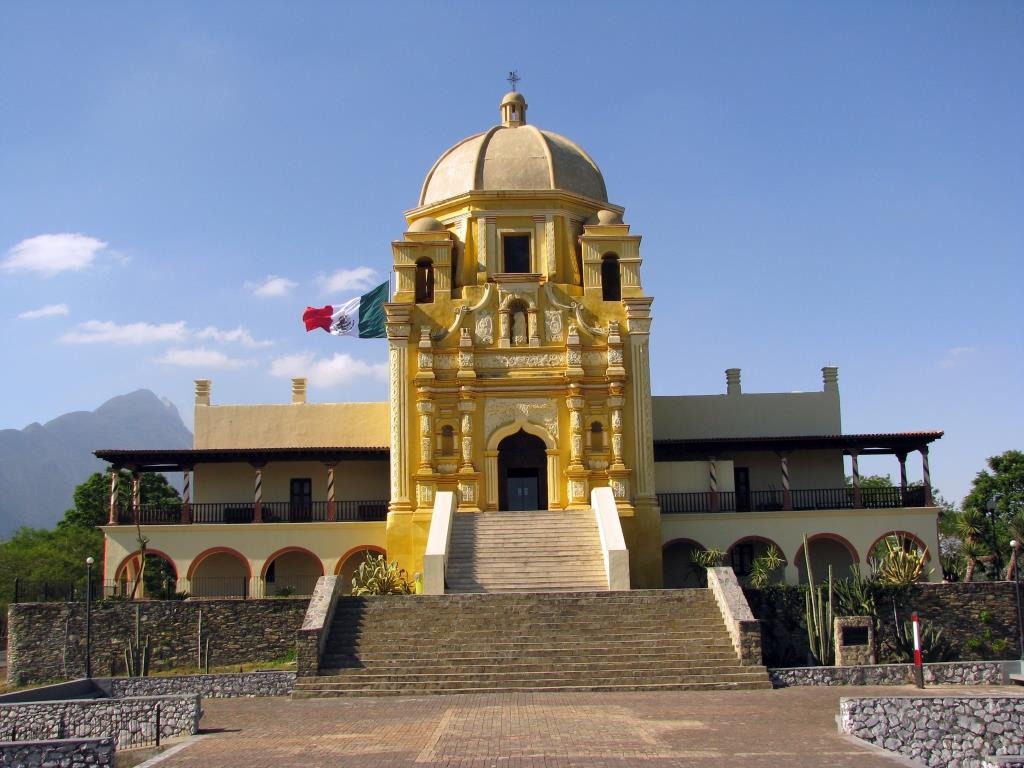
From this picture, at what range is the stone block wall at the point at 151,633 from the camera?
29375mm

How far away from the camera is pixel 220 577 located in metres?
37.8

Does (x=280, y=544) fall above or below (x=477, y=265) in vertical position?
below

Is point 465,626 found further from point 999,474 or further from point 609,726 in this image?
point 999,474

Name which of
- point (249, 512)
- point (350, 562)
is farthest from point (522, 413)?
point (249, 512)

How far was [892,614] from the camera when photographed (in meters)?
28.3

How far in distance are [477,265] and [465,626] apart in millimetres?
13589

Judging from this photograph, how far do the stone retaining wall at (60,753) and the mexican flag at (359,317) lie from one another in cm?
2415

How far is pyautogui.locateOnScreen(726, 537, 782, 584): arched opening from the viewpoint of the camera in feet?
120

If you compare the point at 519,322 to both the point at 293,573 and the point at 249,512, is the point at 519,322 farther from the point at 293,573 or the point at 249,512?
the point at 293,573

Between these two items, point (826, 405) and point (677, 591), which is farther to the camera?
point (826, 405)

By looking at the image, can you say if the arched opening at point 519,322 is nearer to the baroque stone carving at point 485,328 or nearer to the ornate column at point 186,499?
the baroque stone carving at point 485,328

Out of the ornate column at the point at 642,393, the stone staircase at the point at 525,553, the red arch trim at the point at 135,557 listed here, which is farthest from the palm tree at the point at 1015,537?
the red arch trim at the point at 135,557

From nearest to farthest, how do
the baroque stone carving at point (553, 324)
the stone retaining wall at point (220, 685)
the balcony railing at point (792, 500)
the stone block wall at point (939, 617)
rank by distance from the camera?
1. the stone retaining wall at point (220, 685)
2. the stone block wall at point (939, 617)
3. the baroque stone carving at point (553, 324)
4. the balcony railing at point (792, 500)

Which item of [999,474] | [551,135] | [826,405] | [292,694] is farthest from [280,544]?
[999,474]
